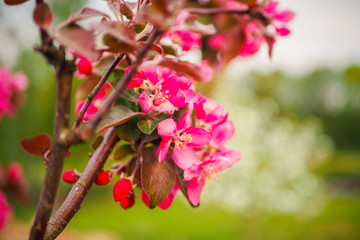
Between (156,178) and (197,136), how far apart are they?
3.8 inches

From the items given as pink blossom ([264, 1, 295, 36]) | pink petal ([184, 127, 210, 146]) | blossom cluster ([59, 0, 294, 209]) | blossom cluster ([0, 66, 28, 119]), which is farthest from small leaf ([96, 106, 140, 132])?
blossom cluster ([0, 66, 28, 119])

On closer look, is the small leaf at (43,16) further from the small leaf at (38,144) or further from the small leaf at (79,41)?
the small leaf at (38,144)

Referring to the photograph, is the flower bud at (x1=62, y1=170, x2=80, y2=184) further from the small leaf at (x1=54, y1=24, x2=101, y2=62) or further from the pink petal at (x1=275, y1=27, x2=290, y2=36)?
the pink petal at (x1=275, y1=27, x2=290, y2=36)

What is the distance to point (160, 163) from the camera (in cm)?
51

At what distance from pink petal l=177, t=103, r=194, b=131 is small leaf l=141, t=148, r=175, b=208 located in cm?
6

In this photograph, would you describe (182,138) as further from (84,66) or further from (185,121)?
(84,66)

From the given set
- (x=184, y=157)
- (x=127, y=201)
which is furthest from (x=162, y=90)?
(x=127, y=201)

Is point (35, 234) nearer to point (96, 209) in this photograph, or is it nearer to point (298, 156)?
point (298, 156)

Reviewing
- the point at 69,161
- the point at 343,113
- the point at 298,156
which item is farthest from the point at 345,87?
the point at 69,161

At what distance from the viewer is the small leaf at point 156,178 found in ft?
1.60

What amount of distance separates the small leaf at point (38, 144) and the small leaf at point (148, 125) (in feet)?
0.45

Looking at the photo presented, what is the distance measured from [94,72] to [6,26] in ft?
14.9

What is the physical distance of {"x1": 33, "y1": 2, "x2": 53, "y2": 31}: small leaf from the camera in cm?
34

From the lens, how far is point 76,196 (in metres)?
0.45
